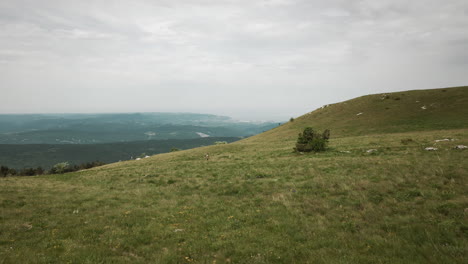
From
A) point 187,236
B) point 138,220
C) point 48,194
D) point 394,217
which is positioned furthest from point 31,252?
point 394,217

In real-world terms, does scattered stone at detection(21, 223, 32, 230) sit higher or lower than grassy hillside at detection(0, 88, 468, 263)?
lower

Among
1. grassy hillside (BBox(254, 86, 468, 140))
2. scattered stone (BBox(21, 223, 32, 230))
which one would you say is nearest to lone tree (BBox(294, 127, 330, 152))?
grassy hillside (BBox(254, 86, 468, 140))

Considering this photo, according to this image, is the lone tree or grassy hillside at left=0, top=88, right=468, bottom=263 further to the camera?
the lone tree

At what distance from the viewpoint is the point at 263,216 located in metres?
13.1

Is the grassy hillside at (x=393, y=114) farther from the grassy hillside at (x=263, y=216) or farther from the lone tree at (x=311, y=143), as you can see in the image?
the grassy hillside at (x=263, y=216)

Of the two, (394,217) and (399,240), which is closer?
(399,240)

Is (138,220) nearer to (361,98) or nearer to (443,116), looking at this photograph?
(443,116)

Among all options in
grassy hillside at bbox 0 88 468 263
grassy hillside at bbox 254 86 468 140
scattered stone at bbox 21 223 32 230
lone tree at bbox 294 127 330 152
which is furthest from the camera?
grassy hillside at bbox 254 86 468 140

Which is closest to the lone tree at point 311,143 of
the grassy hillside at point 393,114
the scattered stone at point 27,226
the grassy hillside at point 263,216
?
the grassy hillside at point 263,216

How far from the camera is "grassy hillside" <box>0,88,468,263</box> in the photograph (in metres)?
9.12

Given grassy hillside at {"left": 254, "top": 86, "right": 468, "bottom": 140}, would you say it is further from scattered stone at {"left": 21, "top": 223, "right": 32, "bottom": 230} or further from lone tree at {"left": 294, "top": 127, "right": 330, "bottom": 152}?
scattered stone at {"left": 21, "top": 223, "right": 32, "bottom": 230}

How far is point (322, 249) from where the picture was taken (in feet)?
29.6

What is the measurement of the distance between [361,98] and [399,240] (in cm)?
7279

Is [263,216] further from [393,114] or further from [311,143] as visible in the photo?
[393,114]
